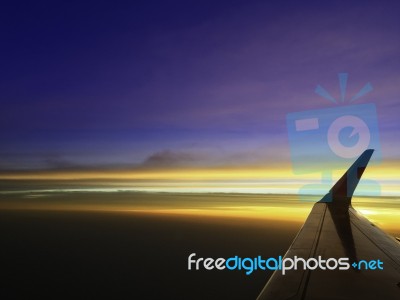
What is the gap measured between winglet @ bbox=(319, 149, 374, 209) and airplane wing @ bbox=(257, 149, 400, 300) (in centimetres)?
310

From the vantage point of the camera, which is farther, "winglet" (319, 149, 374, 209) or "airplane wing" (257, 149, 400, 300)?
"winglet" (319, 149, 374, 209)

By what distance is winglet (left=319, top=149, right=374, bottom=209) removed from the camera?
14734mm

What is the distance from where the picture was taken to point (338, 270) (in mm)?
5859

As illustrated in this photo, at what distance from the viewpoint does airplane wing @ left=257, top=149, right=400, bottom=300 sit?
4.57 meters

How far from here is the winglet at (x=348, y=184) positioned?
14734mm

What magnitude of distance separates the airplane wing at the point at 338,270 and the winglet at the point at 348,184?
122 inches

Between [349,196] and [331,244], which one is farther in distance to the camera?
[349,196]

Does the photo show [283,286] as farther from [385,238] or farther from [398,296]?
[385,238]

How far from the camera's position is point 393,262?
22.3 ft

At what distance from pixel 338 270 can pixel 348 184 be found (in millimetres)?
12022

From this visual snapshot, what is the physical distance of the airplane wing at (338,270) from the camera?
15.0 ft

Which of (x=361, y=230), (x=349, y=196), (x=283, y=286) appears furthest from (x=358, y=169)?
(x=283, y=286)

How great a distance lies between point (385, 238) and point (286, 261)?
5540 mm

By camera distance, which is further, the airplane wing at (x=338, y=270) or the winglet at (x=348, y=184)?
the winglet at (x=348, y=184)
